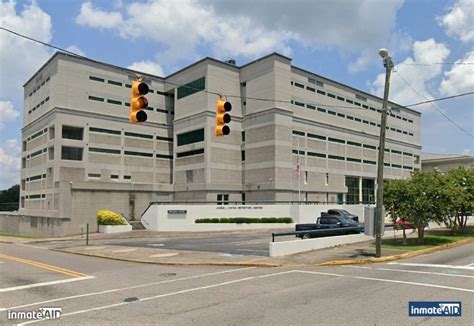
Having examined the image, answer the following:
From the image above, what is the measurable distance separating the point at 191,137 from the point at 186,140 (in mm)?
1391

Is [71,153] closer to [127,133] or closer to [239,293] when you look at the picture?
[127,133]

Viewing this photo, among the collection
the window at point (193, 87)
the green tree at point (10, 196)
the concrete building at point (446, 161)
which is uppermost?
the window at point (193, 87)

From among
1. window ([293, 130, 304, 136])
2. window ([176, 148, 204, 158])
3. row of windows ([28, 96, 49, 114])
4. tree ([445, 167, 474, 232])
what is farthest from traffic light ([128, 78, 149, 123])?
row of windows ([28, 96, 49, 114])

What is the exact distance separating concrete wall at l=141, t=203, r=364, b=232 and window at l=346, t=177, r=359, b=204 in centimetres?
2295

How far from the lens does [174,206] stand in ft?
135

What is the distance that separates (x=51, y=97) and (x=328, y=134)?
3884 cm

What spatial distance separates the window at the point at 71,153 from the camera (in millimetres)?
53344

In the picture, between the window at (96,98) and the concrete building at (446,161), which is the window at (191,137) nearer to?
the window at (96,98)

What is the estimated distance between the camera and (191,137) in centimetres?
5791

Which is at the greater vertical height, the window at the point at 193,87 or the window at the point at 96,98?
the window at the point at 193,87

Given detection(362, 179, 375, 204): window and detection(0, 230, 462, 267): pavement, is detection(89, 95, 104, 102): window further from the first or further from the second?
detection(362, 179, 375, 204): window

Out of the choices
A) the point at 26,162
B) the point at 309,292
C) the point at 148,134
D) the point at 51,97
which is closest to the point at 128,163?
the point at 148,134

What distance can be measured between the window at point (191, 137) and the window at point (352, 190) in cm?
2477

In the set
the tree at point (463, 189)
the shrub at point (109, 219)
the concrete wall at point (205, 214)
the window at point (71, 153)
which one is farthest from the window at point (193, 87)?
the tree at point (463, 189)
